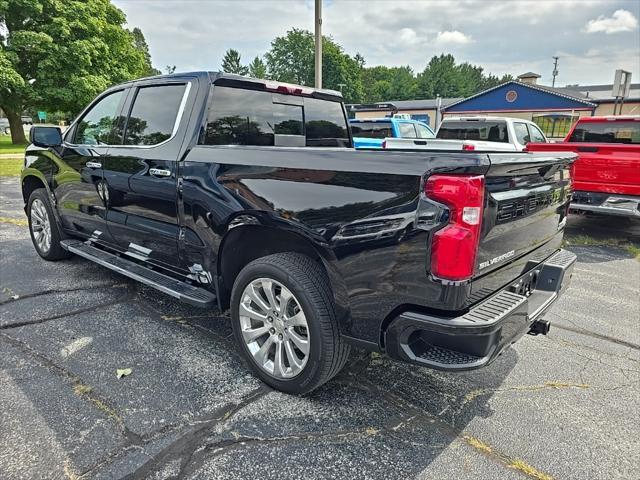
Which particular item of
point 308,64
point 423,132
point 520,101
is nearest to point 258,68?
point 308,64

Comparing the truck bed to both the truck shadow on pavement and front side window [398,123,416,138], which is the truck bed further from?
front side window [398,123,416,138]

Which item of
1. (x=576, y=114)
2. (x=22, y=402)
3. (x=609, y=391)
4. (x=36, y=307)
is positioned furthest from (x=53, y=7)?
(x=576, y=114)

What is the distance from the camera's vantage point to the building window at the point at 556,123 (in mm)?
33250

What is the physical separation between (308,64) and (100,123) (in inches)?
3531

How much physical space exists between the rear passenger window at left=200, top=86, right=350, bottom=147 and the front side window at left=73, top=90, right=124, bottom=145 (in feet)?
4.01

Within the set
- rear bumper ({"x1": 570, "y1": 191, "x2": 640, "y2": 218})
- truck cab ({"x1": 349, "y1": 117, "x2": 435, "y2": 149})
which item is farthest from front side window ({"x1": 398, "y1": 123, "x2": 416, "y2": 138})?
rear bumper ({"x1": 570, "y1": 191, "x2": 640, "y2": 218})

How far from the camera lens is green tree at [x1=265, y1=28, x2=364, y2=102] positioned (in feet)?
275

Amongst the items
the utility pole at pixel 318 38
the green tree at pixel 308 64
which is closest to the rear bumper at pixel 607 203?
the utility pole at pixel 318 38

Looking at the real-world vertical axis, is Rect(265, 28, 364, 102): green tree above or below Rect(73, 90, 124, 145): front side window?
above

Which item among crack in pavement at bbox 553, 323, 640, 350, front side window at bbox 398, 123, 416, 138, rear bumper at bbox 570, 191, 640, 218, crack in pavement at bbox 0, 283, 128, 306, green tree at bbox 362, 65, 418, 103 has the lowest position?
crack in pavement at bbox 553, 323, 640, 350

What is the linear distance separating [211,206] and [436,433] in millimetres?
1936

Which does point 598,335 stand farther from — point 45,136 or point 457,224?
point 45,136

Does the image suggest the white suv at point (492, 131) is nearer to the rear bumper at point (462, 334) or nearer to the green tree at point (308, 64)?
the rear bumper at point (462, 334)

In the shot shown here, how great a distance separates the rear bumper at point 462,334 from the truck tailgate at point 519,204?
20cm
